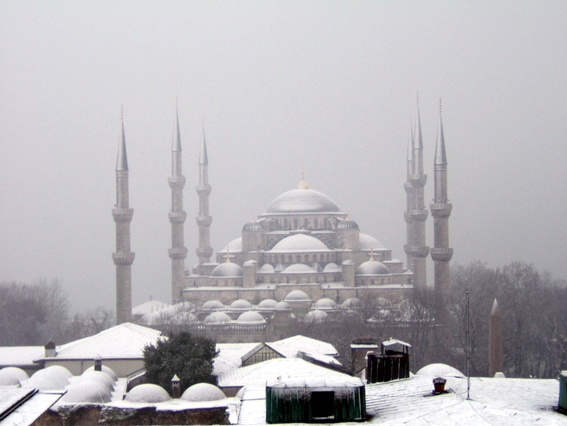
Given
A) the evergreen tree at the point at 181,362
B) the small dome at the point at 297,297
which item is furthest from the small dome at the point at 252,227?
the evergreen tree at the point at 181,362

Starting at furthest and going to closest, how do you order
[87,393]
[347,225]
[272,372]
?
[347,225]
[272,372]
[87,393]

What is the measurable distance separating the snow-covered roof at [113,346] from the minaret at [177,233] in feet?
42.6

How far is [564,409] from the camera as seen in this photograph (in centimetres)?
812

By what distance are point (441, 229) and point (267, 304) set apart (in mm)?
6832

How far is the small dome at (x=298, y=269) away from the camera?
115 ft

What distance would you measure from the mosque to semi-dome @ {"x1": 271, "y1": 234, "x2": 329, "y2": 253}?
4 centimetres

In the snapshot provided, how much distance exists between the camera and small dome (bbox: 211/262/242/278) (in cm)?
3588

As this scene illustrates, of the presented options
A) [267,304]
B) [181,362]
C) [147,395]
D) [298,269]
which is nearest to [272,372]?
[147,395]

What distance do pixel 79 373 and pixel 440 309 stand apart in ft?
44.1

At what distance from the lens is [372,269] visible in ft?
117

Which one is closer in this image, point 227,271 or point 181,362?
point 181,362

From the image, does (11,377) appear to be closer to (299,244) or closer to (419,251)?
(299,244)

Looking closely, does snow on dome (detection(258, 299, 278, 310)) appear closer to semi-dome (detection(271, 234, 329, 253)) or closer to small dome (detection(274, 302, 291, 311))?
small dome (detection(274, 302, 291, 311))

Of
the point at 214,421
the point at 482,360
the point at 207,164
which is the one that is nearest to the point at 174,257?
the point at 207,164
